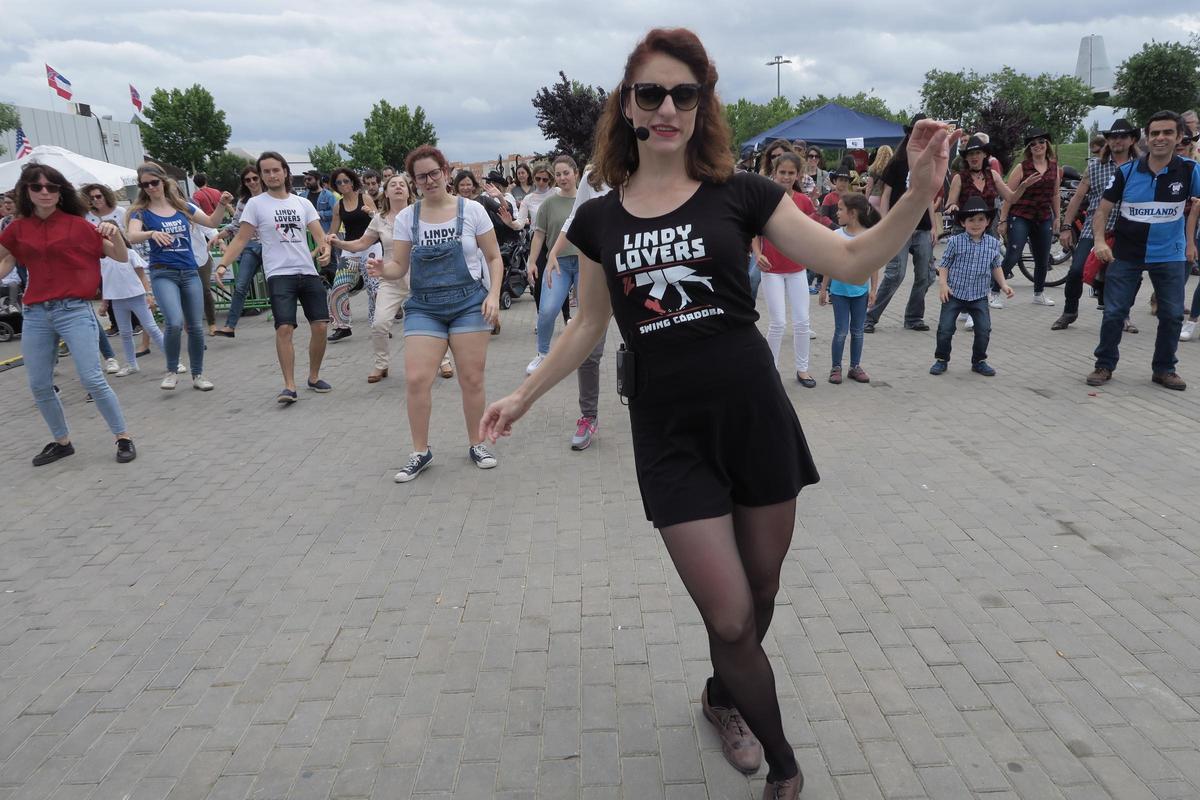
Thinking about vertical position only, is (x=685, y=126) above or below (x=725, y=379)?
above

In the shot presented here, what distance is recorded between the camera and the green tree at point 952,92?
52156 millimetres

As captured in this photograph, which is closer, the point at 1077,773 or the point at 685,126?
the point at 685,126

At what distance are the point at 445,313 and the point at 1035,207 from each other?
7.83 metres

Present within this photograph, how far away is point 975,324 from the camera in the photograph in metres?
7.40

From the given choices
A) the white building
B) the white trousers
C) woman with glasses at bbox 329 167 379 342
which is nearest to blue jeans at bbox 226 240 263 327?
woman with glasses at bbox 329 167 379 342

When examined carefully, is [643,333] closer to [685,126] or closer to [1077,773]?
[685,126]

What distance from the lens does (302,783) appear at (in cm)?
260

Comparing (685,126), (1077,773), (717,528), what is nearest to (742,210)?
(685,126)

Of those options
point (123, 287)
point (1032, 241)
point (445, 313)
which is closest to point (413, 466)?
point (445, 313)

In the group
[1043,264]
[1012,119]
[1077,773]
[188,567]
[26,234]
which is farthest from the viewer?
[1012,119]

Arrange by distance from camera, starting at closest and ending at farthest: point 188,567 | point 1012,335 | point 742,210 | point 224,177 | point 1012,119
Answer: point 742,210 < point 188,567 < point 1012,335 < point 1012,119 < point 224,177

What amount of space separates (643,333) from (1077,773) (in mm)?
1845

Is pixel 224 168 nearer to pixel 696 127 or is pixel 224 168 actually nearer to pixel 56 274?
pixel 56 274

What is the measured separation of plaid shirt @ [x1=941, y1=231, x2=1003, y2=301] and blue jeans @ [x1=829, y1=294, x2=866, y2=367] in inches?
36.1
